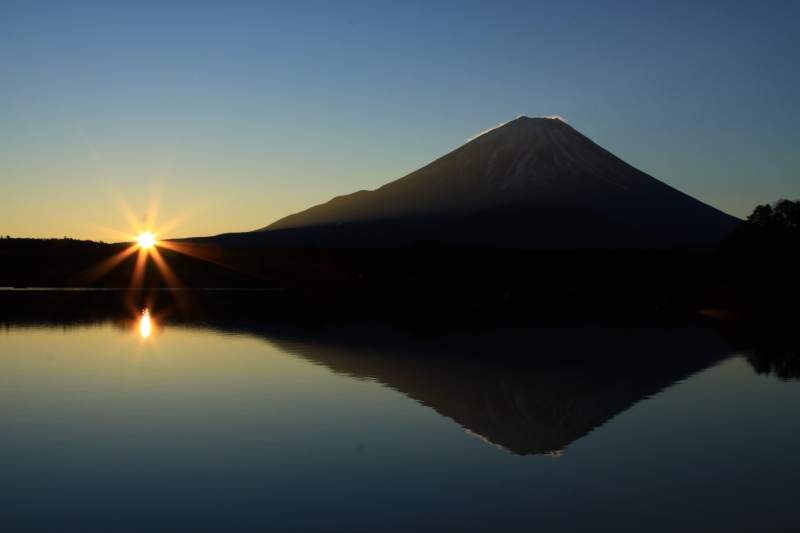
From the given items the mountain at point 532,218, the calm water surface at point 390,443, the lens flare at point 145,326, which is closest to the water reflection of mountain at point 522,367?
the calm water surface at point 390,443

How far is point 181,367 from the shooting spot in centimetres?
2009

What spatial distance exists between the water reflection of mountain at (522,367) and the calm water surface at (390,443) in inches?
4.0

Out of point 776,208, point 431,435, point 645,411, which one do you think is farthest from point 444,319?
point 776,208

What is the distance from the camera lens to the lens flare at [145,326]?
29.2 metres

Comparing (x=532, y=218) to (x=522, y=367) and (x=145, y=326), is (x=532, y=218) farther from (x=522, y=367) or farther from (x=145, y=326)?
(x=522, y=367)

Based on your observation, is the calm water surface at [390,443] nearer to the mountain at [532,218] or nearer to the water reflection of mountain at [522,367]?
the water reflection of mountain at [522,367]

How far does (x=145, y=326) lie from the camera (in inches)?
1273

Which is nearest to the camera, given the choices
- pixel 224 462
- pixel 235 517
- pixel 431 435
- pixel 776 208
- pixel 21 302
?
pixel 235 517

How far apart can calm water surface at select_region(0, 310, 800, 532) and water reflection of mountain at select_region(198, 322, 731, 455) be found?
10cm

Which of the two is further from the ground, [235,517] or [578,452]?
[235,517]

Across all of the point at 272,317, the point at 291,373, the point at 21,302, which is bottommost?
the point at 291,373

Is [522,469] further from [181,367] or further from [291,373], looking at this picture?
[181,367]

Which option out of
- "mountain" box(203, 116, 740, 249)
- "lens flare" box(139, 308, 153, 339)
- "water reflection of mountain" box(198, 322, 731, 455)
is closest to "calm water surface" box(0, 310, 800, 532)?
"water reflection of mountain" box(198, 322, 731, 455)

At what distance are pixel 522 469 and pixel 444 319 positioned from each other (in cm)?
2830
